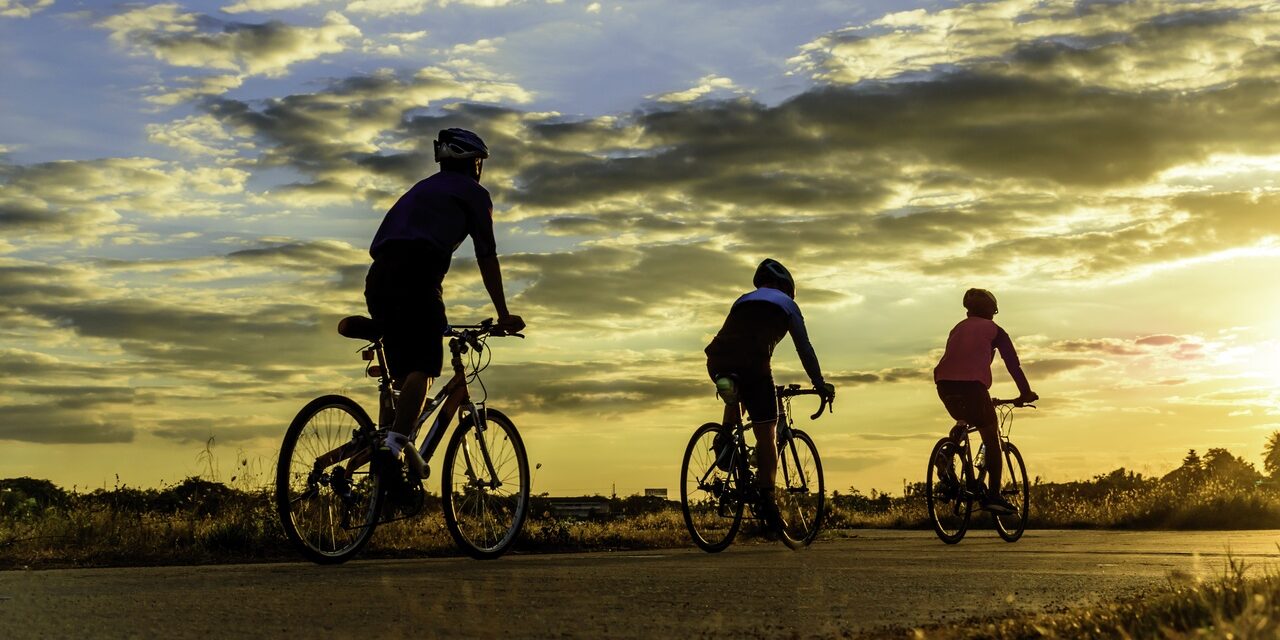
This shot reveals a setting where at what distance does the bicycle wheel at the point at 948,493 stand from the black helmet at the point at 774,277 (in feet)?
9.94

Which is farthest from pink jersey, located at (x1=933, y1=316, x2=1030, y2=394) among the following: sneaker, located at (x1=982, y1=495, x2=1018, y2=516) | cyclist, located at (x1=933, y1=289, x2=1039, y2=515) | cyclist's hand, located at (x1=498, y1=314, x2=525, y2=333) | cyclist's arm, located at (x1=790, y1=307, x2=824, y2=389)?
cyclist's hand, located at (x1=498, y1=314, x2=525, y2=333)

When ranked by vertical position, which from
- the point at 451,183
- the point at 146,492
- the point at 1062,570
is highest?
the point at 451,183

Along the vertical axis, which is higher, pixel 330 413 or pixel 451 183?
pixel 451 183

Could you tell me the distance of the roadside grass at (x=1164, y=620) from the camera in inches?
171

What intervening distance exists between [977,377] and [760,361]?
11.4ft

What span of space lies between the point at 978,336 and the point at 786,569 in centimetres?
595

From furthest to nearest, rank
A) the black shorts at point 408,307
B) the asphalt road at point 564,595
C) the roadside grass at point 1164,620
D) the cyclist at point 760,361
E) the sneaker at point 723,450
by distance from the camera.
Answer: the sneaker at point 723,450
the cyclist at point 760,361
the black shorts at point 408,307
the asphalt road at point 564,595
the roadside grass at point 1164,620

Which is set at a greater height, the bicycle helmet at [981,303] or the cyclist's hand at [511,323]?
the bicycle helmet at [981,303]

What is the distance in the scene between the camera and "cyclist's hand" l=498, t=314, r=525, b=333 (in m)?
8.73

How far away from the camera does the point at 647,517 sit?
49.8 feet

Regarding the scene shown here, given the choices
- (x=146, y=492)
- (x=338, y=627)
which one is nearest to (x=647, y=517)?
(x=146, y=492)

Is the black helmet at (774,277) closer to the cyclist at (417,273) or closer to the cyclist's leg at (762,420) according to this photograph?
the cyclist's leg at (762,420)

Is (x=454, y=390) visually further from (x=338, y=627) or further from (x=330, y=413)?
(x=338, y=627)

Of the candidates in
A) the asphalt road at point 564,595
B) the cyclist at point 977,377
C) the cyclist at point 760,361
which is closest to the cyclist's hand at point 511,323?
the asphalt road at point 564,595
